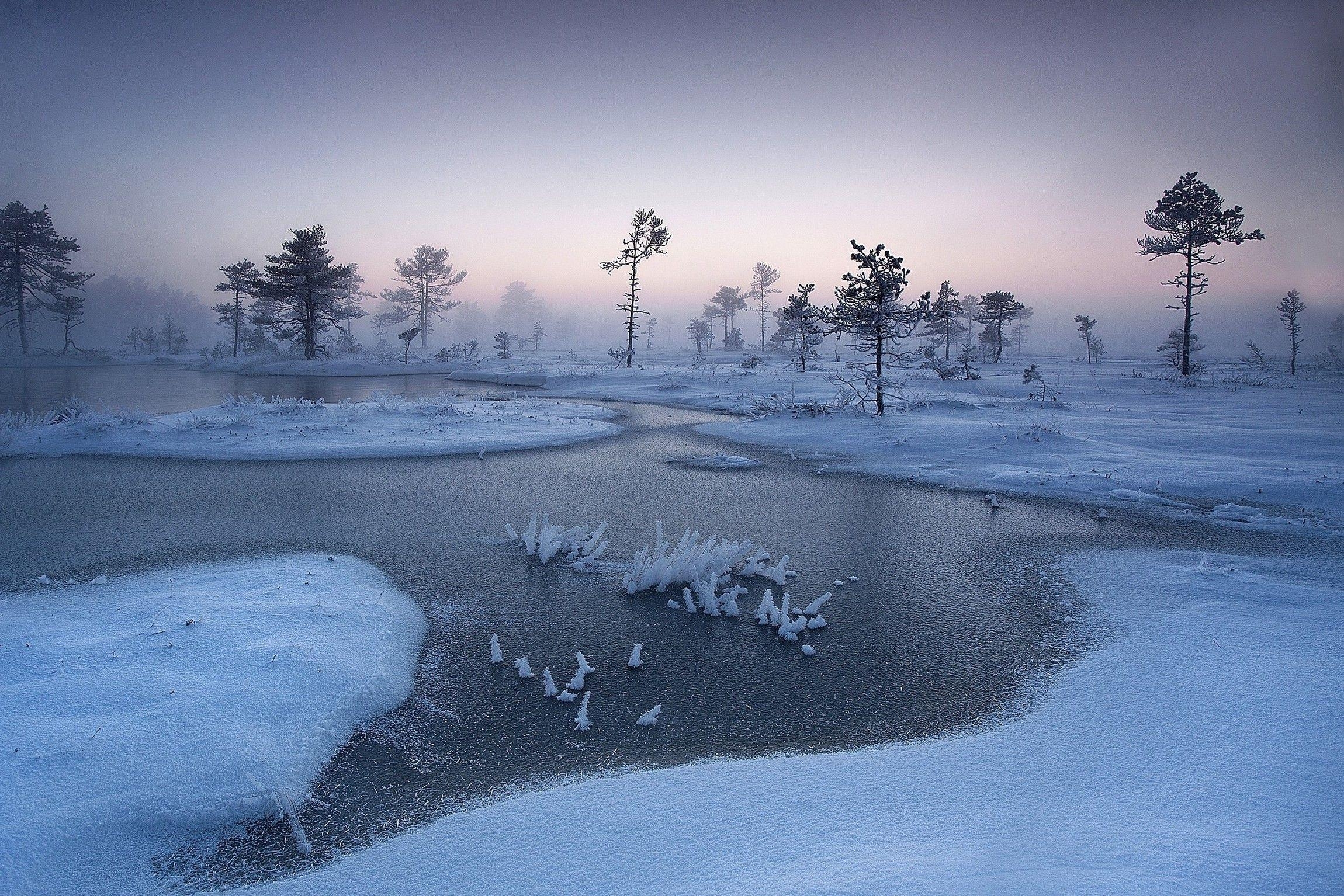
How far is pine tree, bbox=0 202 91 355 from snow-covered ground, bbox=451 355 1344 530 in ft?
178

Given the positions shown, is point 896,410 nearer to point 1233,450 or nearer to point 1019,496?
point 1233,450

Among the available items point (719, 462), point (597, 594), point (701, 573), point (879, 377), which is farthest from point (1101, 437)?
point (597, 594)

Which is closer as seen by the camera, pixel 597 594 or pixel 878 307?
pixel 597 594

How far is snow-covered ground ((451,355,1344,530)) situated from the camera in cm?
955

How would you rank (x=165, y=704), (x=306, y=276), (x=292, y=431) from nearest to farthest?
(x=165, y=704)
(x=292, y=431)
(x=306, y=276)

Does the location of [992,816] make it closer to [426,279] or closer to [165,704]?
[165,704]

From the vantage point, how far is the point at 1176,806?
A: 9.57 ft

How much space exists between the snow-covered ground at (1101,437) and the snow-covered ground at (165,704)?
1019cm

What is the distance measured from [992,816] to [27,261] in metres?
76.1

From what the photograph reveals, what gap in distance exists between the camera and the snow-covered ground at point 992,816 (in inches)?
98.7

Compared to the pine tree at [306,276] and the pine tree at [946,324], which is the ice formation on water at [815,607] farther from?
the pine tree at [306,276]

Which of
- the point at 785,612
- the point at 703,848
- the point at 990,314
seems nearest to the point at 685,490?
the point at 785,612

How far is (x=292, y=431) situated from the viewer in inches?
584

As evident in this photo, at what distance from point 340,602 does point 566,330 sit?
159612mm
